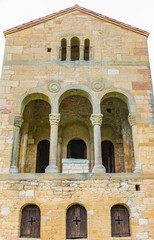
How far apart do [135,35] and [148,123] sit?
4.56 m

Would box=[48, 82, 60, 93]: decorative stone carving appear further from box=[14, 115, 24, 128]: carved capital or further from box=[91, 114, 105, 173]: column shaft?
box=[91, 114, 105, 173]: column shaft

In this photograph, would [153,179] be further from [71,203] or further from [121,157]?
[121,157]

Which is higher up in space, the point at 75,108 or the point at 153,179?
the point at 75,108

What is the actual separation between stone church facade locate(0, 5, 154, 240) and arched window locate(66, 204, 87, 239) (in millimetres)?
34

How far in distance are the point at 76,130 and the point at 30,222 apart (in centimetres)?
629

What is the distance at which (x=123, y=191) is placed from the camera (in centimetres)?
898

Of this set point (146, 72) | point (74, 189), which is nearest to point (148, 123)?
point (146, 72)

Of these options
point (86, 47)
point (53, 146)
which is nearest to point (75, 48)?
point (86, 47)

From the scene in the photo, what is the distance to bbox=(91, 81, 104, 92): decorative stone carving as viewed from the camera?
1059 centimetres

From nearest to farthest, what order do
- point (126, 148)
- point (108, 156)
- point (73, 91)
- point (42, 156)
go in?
point (73, 91) → point (126, 148) → point (42, 156) → point (108, 156)

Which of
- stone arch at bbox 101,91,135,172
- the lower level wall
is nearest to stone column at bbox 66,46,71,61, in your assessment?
stone arch at bbox 101,91,135,172

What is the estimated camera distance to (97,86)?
10.6m

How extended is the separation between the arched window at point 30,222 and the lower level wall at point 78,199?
263 millimetres

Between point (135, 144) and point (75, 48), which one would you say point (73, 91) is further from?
point (135, 144)
